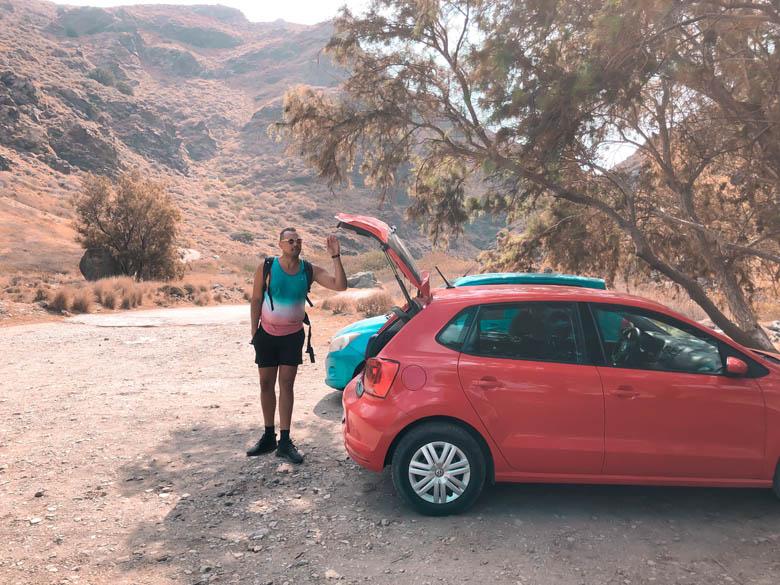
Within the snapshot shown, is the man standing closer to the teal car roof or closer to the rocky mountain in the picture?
the teal car roof

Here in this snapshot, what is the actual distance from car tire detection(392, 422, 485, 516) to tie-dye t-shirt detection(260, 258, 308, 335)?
160cm

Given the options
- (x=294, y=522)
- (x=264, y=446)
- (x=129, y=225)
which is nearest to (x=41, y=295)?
(x=129, y=225)

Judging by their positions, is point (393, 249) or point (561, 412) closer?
point (561, 412)

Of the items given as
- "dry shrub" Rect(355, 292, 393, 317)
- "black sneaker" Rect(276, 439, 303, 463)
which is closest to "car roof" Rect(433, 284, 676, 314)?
"black sneaker" Rect(276, 439, 303, 463)

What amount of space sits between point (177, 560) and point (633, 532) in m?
2.92

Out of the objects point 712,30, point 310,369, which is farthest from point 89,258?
point 712,30

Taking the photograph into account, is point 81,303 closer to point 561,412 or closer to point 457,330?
point 457,330

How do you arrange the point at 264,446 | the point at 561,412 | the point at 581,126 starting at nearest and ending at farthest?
1. the point at 561,412
2. the point at 264,446
3. the point at 581,126

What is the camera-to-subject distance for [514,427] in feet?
12.7

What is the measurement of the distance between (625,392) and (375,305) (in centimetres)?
1393

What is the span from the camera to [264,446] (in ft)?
17.2

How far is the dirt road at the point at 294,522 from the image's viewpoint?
3.30 meters

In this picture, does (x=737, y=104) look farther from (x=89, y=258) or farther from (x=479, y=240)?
(x=479, y=240)

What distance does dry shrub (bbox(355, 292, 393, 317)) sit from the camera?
17.2m
